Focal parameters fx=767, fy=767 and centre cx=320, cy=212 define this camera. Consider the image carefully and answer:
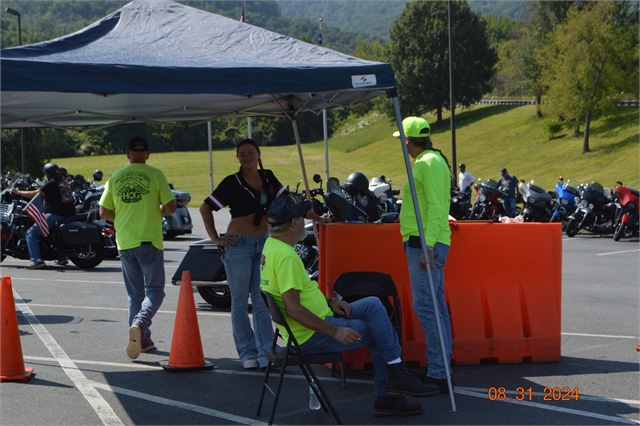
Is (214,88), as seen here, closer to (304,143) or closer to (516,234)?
(516,234)

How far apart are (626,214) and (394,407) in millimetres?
14690

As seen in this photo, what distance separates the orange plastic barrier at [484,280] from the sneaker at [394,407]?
4.34 feet

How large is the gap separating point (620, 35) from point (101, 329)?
48.1m

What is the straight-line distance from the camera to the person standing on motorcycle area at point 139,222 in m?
6.88

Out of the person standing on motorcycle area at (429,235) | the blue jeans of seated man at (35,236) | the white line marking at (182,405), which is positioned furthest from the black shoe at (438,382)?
the blue jeans of seated man at (35,236)

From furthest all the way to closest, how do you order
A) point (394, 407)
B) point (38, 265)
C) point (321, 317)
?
point (38, 265), point (394, 407), point (321, 317)

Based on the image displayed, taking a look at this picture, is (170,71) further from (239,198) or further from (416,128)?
(416,128)

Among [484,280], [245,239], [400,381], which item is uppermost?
[245,239]

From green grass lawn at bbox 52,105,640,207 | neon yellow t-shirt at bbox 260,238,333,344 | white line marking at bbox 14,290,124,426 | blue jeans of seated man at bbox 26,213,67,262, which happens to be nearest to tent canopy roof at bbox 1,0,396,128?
neon yellow t-shirt at bbox 260,238,333,344

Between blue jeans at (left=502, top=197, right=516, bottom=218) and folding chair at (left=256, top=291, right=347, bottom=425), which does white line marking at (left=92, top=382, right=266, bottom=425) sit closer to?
folding chair at (left=256, top=291, right=347, bottom=425)

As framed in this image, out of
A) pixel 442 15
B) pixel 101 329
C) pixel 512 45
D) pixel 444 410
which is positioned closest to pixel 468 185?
pixel 101 329

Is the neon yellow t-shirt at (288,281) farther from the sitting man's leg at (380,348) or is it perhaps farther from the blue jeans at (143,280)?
the blue jeans at (143,280)
